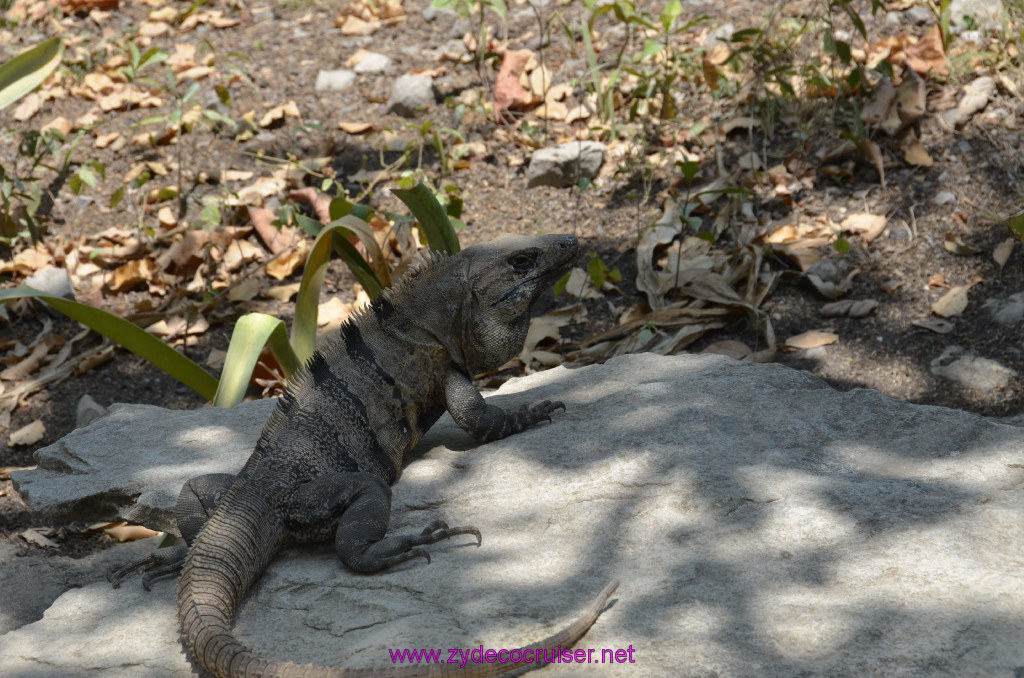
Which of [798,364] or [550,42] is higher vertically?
[550,42]

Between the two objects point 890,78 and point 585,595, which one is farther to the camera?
point 890,78

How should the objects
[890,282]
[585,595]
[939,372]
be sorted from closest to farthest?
[585,595], [939,372], [890,282]

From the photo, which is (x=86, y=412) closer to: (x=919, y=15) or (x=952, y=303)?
(x=952, y=303)

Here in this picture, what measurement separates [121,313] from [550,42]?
4.20 meters

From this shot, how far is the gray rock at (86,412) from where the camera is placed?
206 inches

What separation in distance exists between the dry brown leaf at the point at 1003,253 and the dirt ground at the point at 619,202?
0.04 m

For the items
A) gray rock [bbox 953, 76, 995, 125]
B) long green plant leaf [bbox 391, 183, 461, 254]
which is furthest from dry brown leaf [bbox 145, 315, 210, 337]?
gray rock [bbox 953, 76, 995, 125]

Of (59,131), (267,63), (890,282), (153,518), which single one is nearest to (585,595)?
(153,518)

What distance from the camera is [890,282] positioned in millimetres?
5547

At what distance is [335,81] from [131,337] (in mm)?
4235

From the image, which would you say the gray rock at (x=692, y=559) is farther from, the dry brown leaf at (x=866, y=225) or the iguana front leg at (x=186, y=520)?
the dry brown leaf at (x=866, y=225)

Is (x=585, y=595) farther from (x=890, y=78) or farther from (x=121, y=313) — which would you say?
(x=890, y=78)

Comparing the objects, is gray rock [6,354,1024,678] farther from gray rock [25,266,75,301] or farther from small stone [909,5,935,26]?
small stone [909,5,935,26]

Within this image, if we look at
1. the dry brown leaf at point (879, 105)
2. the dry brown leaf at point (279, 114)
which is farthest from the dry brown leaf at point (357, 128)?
the dry brown leaf at point (879, 105)
